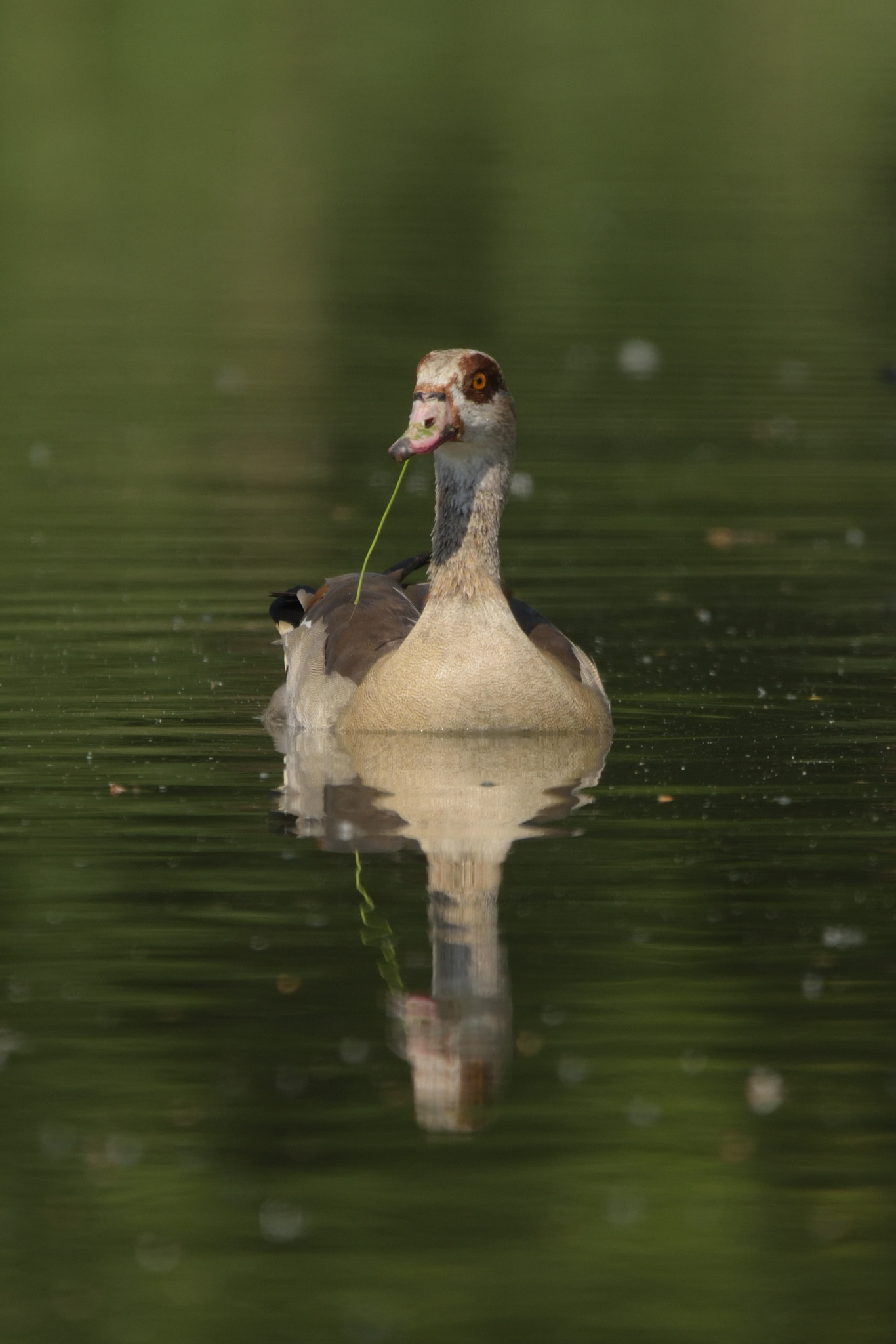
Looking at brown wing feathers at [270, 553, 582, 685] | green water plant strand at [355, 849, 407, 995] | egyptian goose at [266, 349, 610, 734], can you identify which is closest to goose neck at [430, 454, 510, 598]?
egyptian goose at [266, 349, 610, 734]

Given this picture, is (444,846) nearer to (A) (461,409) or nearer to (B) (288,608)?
(A) (461,409)

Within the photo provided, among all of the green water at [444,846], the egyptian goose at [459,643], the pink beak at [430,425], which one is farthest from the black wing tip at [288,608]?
Result: the pink beak at [430,425]

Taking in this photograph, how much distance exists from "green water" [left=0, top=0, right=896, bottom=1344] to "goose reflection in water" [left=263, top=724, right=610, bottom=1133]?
4cm

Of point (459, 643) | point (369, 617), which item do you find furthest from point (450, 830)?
point (369, 617)

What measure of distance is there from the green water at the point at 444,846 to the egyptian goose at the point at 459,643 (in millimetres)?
407

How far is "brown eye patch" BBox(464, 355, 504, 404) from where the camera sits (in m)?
12.2

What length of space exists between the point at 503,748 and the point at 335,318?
1871cm

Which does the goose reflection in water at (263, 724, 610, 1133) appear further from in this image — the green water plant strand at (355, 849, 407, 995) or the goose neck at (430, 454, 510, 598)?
the goose neck at (430, 454, 510, 598)

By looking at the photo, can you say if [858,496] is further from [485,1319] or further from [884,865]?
[485,1319]

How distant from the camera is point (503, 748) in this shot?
12.1 metres

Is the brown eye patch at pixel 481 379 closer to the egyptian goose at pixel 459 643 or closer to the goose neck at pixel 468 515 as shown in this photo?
the egyptian goose at pixel 459 643

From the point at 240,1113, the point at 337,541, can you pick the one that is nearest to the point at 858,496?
the point at 337,541

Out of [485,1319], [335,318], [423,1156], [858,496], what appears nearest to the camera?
[485,1319]

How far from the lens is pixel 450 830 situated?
1051 cm
